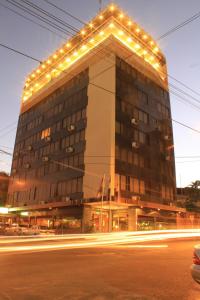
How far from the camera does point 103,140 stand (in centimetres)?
4050

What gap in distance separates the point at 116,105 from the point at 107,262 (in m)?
33.4

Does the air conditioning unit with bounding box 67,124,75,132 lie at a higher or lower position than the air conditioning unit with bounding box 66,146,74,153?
higher

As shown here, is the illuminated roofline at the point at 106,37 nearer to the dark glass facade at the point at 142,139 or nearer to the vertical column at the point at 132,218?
the dark glass facade at the point at 142,139

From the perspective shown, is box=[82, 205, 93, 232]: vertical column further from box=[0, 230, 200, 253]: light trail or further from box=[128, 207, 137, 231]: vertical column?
box=[0, 230, 200, 253]: light trail

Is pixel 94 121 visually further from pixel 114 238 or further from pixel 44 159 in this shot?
pixel 114 238

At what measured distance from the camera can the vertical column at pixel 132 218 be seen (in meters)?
39.7

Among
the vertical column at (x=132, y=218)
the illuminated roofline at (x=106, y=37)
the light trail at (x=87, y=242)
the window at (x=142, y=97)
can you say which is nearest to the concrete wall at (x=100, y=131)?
the illuminated roofline at (x=106, y=37)

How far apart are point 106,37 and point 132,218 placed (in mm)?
27991

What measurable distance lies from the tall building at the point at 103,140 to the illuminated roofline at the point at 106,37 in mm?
176

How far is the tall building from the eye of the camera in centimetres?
3988

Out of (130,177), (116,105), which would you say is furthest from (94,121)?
(130,177)

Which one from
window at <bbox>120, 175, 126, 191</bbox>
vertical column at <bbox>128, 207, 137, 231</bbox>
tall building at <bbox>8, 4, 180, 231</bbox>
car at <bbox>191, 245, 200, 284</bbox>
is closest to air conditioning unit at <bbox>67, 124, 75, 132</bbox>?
tall building at <bbox>8, 4, 180, 231</bbox>

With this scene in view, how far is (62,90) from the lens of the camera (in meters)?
53.3

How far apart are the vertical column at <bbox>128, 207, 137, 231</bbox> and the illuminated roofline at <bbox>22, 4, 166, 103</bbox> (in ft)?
68.6
